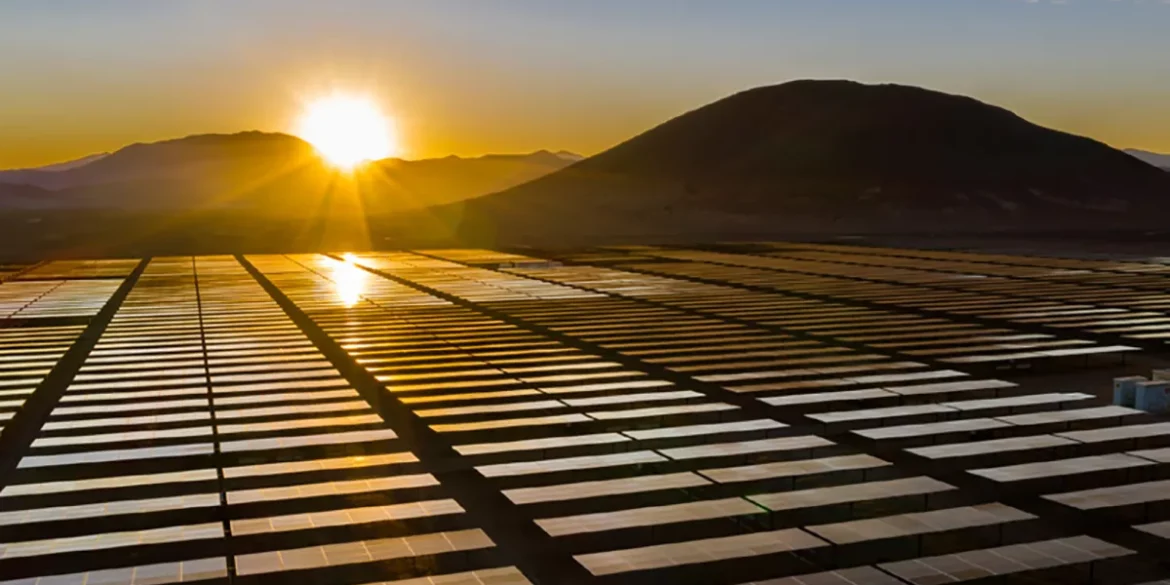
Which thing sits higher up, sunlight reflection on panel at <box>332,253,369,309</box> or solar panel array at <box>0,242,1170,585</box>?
solar panel array at <box>0,242,1170,585</box>

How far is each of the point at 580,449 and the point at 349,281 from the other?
5599cm

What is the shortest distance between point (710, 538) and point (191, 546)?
8412 millimetres

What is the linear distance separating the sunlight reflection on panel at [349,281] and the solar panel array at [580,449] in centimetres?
901

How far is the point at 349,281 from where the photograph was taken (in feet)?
262

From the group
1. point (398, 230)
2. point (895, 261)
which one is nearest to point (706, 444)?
point (895, 261)

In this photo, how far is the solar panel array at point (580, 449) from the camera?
61.5ft

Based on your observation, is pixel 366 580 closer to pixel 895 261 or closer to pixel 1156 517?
pixel 1156 517

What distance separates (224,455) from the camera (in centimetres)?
2631

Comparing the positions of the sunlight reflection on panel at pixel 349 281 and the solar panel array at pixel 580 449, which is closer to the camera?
the solar panel array at pixel 580 449

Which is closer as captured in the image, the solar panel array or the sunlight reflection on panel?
the solar panel array

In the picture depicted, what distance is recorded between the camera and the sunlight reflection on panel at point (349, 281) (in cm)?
6612

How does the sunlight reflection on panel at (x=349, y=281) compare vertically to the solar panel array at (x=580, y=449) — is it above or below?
below

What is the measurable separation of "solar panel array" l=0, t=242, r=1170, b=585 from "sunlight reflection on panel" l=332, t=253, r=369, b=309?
9014 mm

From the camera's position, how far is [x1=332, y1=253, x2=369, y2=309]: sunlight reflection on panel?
66.1 metres
